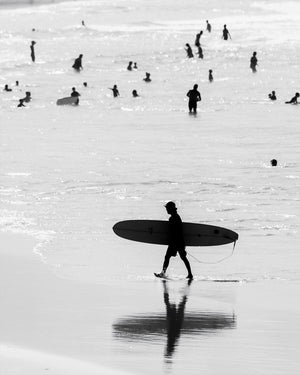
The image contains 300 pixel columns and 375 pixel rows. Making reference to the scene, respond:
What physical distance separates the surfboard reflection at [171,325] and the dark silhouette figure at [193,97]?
31.5 meters

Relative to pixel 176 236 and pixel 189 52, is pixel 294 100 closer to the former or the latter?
pixel 189 52

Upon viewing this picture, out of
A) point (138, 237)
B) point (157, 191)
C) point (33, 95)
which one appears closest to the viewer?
point (138, 237)

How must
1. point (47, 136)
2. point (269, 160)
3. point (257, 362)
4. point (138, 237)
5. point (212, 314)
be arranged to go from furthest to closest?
point (47, 136) → point (269, 160) → point (138, 237) → point (212, 314) → point (257, 362)

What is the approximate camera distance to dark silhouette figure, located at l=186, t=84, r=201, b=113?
150 ft

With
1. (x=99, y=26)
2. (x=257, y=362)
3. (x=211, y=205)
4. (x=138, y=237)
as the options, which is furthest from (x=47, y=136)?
(x=99, y=26)

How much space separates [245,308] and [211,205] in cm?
1226

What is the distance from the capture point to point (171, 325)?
527 inches

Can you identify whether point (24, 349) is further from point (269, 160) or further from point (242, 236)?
point (269, 160)

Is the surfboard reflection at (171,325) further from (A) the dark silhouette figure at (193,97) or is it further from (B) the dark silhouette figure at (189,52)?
(B) the dark silhouette figure at (189,52)

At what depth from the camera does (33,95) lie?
55594 mm

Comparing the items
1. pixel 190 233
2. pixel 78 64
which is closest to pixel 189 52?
pixel 78 64

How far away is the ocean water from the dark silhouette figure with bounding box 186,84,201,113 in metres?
0.46

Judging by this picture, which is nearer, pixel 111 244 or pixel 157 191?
pixel 111 244

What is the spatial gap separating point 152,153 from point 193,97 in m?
9.35
